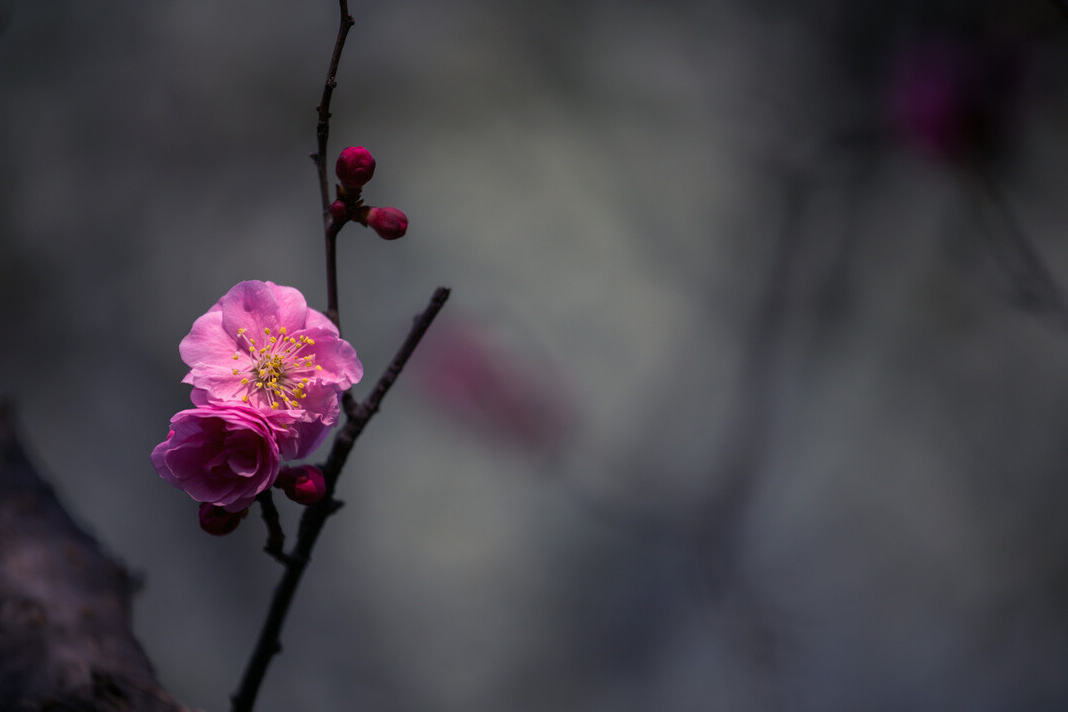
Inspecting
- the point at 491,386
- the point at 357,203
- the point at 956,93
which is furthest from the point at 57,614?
the point at 956,93

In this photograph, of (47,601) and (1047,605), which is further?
(1047,605)

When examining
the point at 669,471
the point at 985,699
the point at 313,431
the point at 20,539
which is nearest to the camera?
the point at 313,431

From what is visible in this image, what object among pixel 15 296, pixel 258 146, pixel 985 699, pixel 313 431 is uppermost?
pixel 313 431

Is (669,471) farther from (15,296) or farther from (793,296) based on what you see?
(15,296)

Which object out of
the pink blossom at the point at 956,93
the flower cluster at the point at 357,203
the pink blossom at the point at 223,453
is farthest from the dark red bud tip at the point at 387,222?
the pink blossom at the point at 956,93

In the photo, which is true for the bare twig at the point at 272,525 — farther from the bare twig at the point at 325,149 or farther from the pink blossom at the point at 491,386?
the pink blossom at the point at 491,386

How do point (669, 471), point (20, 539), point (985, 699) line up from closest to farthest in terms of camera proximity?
point (20, 539)
point (985, 699)
point (669, 471)

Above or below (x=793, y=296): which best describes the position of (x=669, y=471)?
below

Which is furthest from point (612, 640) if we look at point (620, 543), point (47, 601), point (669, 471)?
point (47, 601)
